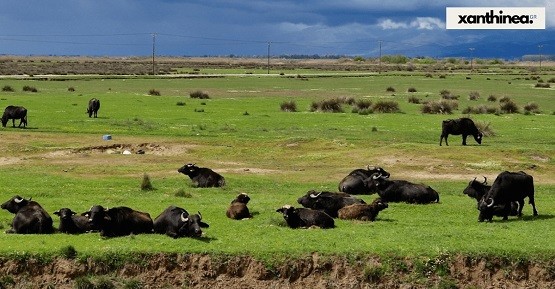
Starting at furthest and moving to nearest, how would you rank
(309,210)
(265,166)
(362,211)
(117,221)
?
(265,166) < (362,211) < (309,210) < (117,221)

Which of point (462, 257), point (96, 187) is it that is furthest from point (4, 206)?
point (462, 257)

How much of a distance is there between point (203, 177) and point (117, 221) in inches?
311

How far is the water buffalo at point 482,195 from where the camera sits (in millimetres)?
20703

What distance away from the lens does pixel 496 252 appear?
1725 cm

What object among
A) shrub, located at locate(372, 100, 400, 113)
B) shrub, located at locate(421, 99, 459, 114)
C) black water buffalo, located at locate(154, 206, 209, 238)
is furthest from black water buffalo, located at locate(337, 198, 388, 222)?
shrub, located at locate(421, 99, 459, 114)

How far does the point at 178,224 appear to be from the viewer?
18.3 meters

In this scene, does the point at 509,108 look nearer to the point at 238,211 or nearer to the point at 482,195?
the point at 482,195

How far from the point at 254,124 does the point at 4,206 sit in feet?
95.0

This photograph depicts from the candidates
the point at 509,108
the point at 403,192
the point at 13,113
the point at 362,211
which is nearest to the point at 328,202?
the point at 362,211

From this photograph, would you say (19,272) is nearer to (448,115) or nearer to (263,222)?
(263,222)

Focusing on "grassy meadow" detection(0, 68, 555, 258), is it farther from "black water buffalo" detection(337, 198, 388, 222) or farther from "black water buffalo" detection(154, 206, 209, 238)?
"black water buffalo" detection(337, 198, 388, 222)

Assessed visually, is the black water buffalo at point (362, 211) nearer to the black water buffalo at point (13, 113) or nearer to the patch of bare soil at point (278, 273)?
the patch of bare soil at point (278, 273)

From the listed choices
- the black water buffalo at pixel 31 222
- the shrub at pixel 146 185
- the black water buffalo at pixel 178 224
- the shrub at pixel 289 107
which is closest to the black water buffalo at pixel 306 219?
the black water buffalo at pixel 178 224

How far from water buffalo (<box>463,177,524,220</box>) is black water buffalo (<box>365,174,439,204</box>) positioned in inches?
41.1
